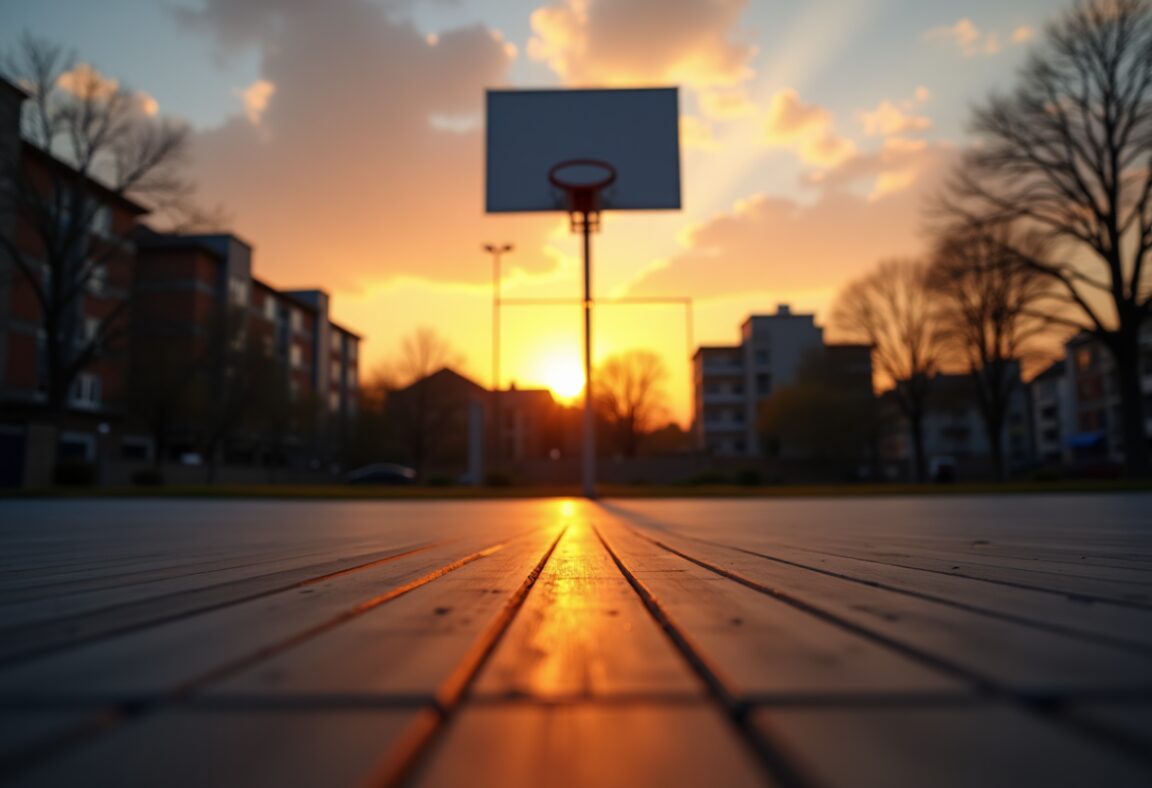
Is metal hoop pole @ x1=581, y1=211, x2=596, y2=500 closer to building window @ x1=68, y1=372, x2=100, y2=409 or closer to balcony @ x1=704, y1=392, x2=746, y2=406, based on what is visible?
building window @ x1=68, y1=372, x2=100, y2=409

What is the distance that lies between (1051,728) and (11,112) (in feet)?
122

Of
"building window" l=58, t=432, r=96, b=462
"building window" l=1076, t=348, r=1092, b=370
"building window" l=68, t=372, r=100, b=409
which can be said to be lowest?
"building window" l=58, t=432, r=96, b=462

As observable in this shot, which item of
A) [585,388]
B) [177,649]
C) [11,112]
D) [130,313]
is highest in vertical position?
[11,112]

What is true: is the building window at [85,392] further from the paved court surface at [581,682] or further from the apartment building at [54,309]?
the paved court surface at [581,682]

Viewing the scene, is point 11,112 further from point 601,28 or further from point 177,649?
point 177,649

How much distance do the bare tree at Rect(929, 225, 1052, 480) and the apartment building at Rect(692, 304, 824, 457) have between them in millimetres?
29502

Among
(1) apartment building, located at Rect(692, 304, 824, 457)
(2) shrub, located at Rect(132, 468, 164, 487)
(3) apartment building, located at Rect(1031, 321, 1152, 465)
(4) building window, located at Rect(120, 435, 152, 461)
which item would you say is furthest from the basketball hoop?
(1) apartment building, located at Rect(692, 304, 824, 457)

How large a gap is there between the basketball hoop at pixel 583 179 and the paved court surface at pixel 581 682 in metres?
18.0

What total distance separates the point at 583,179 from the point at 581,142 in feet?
3.56

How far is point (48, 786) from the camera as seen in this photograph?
0.78 m

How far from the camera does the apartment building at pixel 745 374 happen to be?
6581 centimetres

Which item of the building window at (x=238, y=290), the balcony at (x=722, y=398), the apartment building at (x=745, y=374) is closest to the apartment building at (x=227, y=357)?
the building window at (x=238, y=290)

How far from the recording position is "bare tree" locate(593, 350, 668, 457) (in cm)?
A: 6106

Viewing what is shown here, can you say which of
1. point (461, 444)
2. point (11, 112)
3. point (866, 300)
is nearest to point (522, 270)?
point (866, 300)
